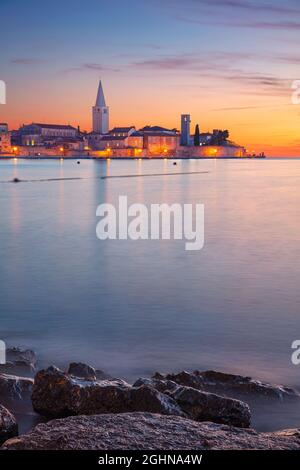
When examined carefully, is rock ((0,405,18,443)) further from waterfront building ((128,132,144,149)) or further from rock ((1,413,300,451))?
waterfront building ((128,132,144,149))

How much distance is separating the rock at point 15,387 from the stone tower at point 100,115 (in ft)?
450

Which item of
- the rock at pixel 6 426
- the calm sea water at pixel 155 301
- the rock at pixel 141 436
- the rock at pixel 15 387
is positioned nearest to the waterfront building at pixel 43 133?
the calm sea water at pixel 155 301

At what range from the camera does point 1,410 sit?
3.29 meters

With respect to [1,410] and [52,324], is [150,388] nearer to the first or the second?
[1,410]

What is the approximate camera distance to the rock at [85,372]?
4242mm

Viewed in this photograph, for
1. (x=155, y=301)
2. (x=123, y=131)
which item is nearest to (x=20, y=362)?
(x=155, y=301)

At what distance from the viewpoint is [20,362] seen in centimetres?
467

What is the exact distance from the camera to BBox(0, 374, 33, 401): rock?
3.96 m

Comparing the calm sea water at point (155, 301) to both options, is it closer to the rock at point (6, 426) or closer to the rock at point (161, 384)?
the rock at point (161, 384)

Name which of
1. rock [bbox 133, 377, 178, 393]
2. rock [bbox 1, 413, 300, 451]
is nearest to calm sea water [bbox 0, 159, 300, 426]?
rock [bbox 133, 377, 178, 393]

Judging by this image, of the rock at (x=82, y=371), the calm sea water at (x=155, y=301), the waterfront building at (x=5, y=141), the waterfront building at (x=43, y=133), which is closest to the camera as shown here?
the rock at (x=82, y=371)

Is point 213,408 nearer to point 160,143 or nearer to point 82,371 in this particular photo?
point 82,371

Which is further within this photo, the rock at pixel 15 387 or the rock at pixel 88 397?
the rock at pixel 15 387

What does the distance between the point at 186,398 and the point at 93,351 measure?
1.60m
